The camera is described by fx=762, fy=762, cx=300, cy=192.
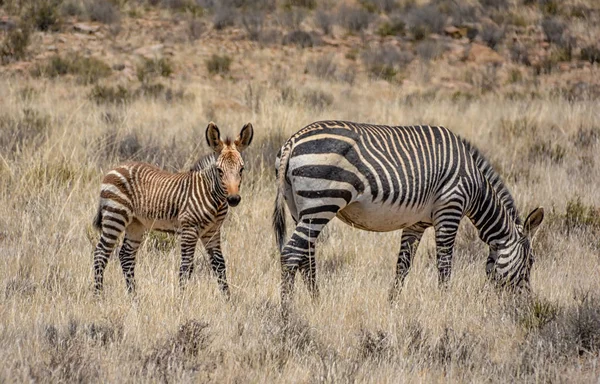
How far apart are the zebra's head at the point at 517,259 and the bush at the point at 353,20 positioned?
67.0 feet

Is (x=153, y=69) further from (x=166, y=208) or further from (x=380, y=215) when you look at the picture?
(x=380, y=215)

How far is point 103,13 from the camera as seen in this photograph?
2488cm

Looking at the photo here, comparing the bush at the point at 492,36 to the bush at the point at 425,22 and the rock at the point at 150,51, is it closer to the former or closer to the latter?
the bush at the point at 425,22

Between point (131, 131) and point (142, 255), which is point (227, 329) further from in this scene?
point (131, 131)

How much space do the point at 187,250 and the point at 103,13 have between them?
19800 millimetres

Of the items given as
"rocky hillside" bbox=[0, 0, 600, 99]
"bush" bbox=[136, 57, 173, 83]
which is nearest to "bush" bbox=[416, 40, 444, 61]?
"rocky hillside" bbox=[0, 0, 600, 99]

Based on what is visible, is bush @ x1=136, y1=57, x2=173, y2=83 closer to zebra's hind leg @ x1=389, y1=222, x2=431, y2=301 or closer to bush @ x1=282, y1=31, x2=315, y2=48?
bush @ x1=282, y1=31, x2=315, y2=48

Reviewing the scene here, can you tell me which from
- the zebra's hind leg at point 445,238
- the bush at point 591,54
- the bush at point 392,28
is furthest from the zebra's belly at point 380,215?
the bush at point 392,28

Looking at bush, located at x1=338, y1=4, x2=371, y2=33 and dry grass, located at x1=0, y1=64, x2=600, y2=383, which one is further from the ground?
bush, located at x1=338, y1=4, x2=371, y2=33

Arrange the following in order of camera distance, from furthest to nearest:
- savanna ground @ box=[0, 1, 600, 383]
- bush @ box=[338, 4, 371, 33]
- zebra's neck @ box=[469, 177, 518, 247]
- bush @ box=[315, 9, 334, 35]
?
bush @ box=[338, 4, 371, 33]
bush @ box=[315, 9, 334, 35]
zebra's neck @ box=[469, 177, 518, 247]
savanna ground @ box=[0, 1, 600, 383]

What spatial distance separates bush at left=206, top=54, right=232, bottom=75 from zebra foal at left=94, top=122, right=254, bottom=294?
45.2ft

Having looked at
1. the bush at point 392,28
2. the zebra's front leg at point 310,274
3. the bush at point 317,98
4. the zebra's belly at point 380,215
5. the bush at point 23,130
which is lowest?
the bush at point 317,98

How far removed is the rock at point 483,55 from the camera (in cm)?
2383

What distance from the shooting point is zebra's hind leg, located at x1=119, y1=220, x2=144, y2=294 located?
747cm
